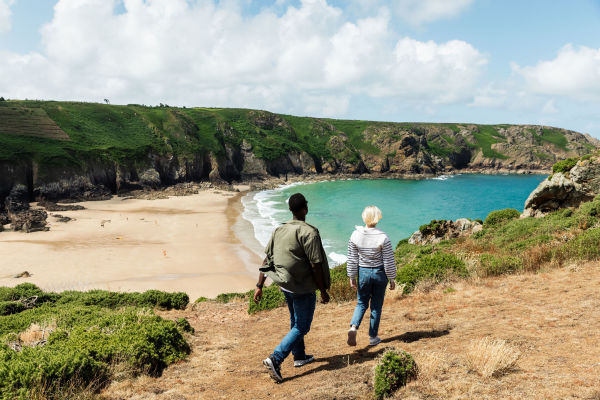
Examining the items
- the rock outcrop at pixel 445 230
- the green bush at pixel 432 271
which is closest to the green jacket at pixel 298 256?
the green bush at pixel 432 271

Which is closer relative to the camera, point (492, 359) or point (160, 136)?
point (492, 359)

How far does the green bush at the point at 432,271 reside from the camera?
9.80 m

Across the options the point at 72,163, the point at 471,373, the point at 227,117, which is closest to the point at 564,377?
the point at 471,373

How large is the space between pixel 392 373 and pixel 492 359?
1.24 m

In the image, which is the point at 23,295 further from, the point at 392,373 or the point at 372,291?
the point at 392,373

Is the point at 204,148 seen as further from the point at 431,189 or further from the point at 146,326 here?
the point at 146,326

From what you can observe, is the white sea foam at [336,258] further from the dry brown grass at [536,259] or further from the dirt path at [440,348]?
the dirt path at [440,348]

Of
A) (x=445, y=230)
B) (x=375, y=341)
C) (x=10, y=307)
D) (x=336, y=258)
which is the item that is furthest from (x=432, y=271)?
(x=336, y=258)

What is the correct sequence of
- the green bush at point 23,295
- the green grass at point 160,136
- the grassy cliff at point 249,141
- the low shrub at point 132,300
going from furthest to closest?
the grassy cliff at point 249,141
the green grass at point 160,136
the green bush at point 23,295
the low shrub at point 132,300

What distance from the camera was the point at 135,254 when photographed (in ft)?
106

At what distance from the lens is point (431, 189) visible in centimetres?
9400

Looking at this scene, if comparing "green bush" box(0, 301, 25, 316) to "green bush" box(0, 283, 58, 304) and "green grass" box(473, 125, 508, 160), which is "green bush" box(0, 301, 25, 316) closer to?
"green bush" box(0, 283, 58, 304)

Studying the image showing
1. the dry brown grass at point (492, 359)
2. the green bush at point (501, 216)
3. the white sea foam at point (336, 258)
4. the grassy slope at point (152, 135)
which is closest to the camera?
the dry brown grass at point (492, 359)

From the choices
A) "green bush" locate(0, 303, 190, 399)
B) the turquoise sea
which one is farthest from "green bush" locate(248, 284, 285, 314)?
the turquoise sea
